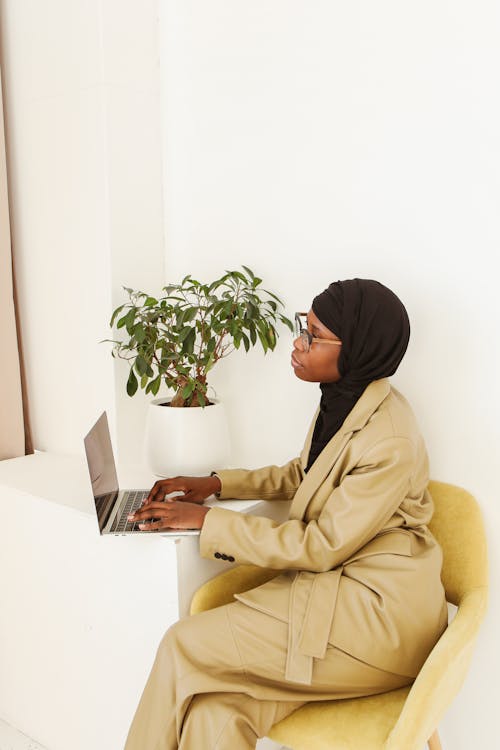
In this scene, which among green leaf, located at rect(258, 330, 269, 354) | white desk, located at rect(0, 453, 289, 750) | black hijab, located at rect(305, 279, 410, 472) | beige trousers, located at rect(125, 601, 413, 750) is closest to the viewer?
beige trousers, located at rect(125, 601, 413, 750)

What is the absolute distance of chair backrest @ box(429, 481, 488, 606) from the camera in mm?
1586

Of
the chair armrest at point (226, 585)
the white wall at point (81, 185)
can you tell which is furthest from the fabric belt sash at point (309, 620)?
the white wall at point (81, 185)

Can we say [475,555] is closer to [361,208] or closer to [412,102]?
[361,208]

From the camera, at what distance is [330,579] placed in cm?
139

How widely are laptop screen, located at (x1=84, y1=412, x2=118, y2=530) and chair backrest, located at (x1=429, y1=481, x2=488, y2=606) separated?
780mm

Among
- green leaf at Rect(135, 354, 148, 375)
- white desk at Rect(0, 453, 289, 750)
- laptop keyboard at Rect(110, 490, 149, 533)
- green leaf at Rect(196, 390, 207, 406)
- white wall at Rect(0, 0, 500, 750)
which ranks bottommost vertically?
white desk at Rect(0, 453, 289, 750)

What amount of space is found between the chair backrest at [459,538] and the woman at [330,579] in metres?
0.13

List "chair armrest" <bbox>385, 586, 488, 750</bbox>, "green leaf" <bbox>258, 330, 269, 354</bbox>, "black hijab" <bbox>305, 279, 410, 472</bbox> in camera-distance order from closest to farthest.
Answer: "chair armrest" <bbox>385, 586, 488, 750</bbox>
"black hijab" <bbox>305, 279, 410, 472</bbox>
"green leaf" <bbox>258, 330, 269, 354</bbox>

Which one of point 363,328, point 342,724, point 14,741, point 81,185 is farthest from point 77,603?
point 81,185

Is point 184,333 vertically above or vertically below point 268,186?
below

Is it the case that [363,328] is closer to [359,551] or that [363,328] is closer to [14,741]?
[359,551]

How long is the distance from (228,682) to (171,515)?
0.36 m

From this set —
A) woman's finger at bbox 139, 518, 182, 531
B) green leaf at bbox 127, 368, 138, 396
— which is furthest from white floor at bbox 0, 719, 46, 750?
green leaf at bbox 127, 368, 138, 396

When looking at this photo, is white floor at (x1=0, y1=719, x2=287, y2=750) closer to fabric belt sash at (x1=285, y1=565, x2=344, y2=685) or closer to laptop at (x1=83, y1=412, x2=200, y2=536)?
laptop at (x1=83, y1=412, x2=200, y2=536)
